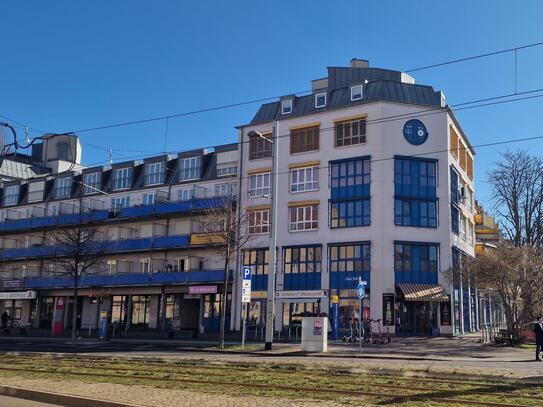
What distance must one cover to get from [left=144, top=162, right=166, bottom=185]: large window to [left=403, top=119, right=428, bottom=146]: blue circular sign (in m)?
23.1

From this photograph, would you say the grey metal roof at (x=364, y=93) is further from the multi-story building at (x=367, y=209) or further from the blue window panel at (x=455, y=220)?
the blue window panel at (x=455, y=220)

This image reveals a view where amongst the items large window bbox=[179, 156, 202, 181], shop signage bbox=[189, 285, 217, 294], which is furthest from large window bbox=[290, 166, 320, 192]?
large window bbox=[179, 156, 202, 181]

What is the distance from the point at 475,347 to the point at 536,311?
22.6 ft

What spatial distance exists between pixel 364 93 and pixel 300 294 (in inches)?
611

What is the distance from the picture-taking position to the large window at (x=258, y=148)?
47.4 m

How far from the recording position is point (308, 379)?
14.5 meters

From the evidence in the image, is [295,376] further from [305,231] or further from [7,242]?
[7,242]

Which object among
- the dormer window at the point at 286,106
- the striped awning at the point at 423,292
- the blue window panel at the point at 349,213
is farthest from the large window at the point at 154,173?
the striped awning at the point at 423,292

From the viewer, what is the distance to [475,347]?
29.6 m

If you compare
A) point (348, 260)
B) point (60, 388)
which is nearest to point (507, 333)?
point (348, 260)

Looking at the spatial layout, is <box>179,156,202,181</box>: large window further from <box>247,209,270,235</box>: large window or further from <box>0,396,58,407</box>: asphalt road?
<box>0,396,58,407</box>: asphalt road

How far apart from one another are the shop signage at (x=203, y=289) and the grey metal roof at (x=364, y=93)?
13.9 m

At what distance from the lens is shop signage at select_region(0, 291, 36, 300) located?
57.5m

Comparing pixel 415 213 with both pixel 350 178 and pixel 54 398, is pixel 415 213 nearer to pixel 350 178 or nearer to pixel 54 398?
pixel 350 178
